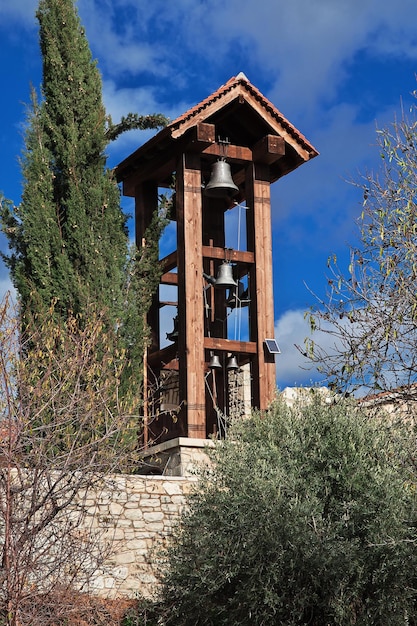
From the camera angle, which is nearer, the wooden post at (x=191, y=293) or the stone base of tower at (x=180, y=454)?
the stone base of tower at (x=180, y=454)

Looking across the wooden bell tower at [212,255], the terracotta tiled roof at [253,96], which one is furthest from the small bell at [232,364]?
the terracotta tiled roof at [253,96]

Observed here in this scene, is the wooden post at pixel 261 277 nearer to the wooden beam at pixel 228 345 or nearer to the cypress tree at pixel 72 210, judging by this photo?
the wooden beam at pixel 228 345

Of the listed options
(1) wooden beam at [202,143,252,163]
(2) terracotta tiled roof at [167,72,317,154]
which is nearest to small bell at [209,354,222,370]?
(1) wooden beam at [202,143,252,163]

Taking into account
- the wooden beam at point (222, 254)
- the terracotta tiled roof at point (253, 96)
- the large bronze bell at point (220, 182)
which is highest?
the terracotta tiled roof at point (253, 96)

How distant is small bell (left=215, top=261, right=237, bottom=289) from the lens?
54.2 ft

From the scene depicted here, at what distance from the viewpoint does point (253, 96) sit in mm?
17266

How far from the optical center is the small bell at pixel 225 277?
650 inches

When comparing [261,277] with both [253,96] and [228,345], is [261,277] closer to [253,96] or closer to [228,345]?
Result: [228,345]

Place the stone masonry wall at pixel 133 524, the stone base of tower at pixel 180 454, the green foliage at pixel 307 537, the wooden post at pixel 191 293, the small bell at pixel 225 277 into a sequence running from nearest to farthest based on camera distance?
1. the green foliage at pixel 307 537
2. the stone masonry wall at pixel 133 524
3. the stone base of tower at pixel 180 454
4. the wooden post at pixel 191 293
5. the small bell at pixel 225 277

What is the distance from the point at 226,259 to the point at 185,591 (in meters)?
6.70

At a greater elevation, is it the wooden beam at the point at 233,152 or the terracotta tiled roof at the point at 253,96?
the terracotta tiled roof at the point at 253,96

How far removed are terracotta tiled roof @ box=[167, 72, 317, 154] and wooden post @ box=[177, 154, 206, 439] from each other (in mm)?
710

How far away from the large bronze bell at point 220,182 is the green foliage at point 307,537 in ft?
17.8

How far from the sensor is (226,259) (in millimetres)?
16922
